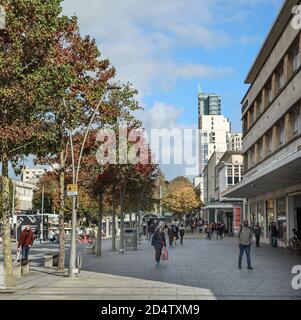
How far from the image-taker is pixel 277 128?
36312 millimetres

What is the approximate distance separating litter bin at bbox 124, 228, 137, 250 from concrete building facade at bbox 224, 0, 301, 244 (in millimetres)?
8343

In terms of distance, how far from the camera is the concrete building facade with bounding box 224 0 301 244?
94.4 feet

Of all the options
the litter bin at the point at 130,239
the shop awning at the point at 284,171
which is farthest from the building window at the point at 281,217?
the litter bin at the point at 130,239

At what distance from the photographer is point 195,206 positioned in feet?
340

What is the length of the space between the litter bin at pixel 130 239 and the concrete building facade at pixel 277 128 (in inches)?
328

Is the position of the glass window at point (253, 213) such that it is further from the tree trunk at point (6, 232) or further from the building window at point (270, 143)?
the tree trunk at point (6, 232)

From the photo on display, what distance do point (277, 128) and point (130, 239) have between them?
12.8 m

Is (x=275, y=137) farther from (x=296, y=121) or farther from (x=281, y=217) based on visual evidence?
(x=296, y=121)

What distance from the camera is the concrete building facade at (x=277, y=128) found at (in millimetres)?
28783

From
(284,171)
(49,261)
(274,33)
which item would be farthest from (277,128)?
(49,261)

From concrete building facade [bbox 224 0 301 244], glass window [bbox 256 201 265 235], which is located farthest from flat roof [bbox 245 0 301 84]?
glass window [bbox 256 201 265 235]

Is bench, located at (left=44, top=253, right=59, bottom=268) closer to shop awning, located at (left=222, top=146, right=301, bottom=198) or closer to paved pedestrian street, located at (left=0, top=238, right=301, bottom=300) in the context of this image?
paved pedestrian street, located at (left=0, top=238, right=301, bottom=300)
